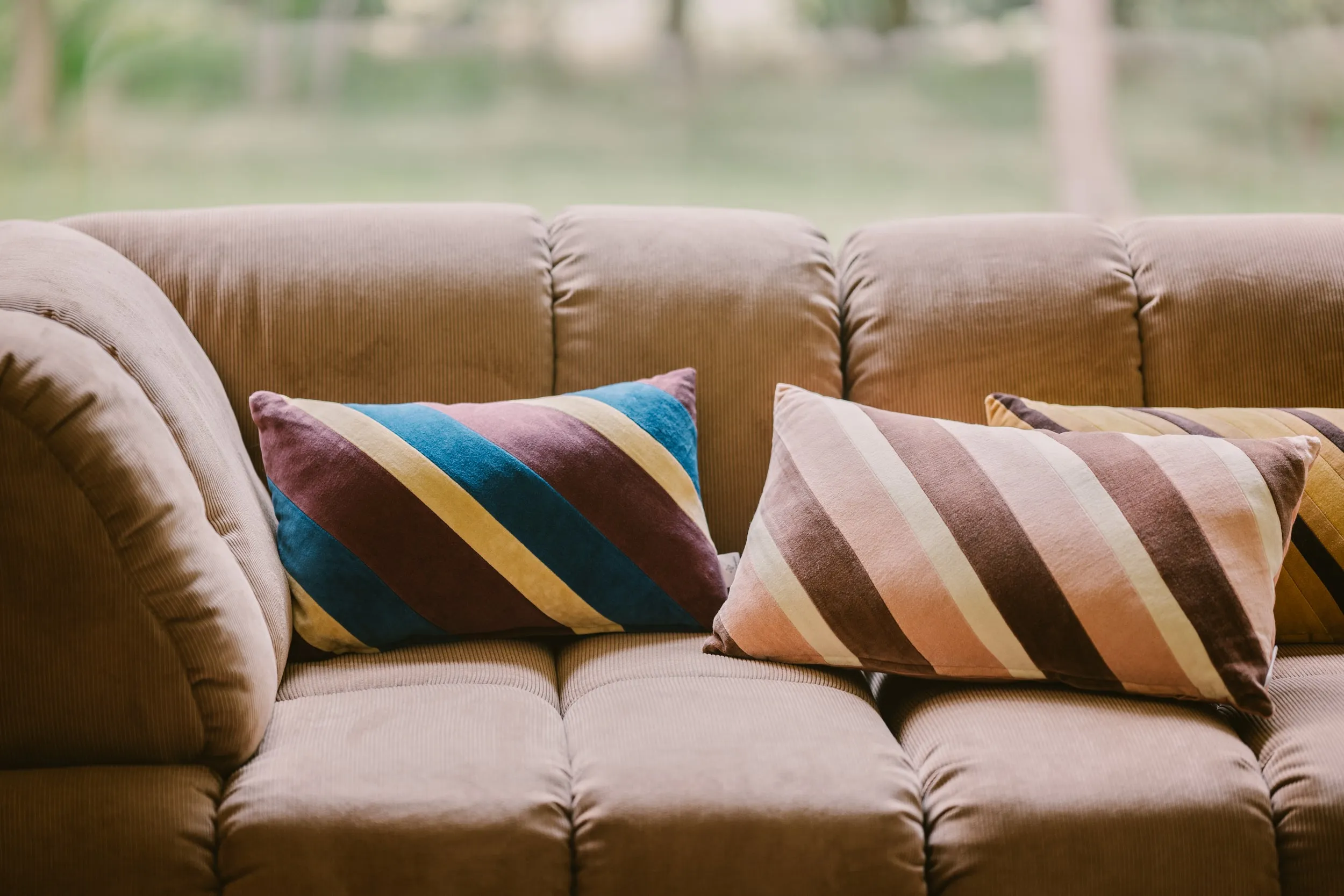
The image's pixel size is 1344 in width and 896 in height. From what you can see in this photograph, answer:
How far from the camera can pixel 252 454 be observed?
1632 millimetres

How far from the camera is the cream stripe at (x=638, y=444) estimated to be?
5.05 feet

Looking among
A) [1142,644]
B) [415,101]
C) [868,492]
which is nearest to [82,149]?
[415,101]

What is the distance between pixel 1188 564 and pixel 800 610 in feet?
1.54

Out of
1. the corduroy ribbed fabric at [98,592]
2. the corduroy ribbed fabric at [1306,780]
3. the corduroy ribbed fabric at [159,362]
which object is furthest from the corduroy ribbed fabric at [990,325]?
the corduroy ribbed fabric at [98,592]

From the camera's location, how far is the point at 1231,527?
4.40 feet

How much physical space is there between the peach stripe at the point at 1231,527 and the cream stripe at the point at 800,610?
456 mm

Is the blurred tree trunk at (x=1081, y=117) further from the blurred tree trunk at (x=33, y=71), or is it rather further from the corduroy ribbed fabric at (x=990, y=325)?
the blurred tree trunk at (x=33, y=71)

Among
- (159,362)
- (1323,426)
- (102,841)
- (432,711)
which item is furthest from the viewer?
(1323,426)

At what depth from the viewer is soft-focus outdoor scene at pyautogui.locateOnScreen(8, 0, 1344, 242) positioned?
2.30 metres

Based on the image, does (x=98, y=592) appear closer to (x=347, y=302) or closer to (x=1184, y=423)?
(x=347, y=302)

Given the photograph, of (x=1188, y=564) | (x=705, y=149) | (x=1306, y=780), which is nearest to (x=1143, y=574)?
(x=1188, y=564)

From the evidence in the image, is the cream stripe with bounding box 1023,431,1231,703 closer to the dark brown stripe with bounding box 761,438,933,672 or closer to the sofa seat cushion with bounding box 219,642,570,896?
the dark brown stripe with bounding box 761,438,933,672

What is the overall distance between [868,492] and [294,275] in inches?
36.8

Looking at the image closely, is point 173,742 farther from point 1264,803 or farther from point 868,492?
point 1264,803
